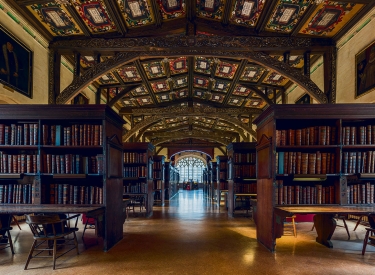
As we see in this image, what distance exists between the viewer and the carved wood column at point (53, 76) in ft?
23.7

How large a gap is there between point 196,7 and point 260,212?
5.06m

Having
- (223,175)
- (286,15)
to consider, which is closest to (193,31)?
(286,15)

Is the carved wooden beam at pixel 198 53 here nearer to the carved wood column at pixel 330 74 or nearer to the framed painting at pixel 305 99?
the carved wood column at pixel 330 74

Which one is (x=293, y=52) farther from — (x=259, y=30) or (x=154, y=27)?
(x=154, y=27)

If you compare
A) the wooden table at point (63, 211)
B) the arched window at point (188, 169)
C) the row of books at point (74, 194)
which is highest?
the row of books at point (74, 194)

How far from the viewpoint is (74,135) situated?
4844 millimetres

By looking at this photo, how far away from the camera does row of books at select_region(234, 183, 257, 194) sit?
343 inches

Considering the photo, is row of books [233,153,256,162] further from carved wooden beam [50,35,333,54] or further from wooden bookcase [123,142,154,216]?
carved wooden beam [50,35,333,54]

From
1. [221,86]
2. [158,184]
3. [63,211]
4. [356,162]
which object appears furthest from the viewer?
[158,184]

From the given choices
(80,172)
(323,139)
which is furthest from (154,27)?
(323,139)

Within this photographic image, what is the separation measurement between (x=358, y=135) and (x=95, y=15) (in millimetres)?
5861

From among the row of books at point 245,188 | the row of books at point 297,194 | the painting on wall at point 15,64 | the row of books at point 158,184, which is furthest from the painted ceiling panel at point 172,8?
the row of books at point 158,184

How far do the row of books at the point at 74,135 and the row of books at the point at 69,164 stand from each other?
0.71 ft

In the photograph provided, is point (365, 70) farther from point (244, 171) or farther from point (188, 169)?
point (188, 169)
